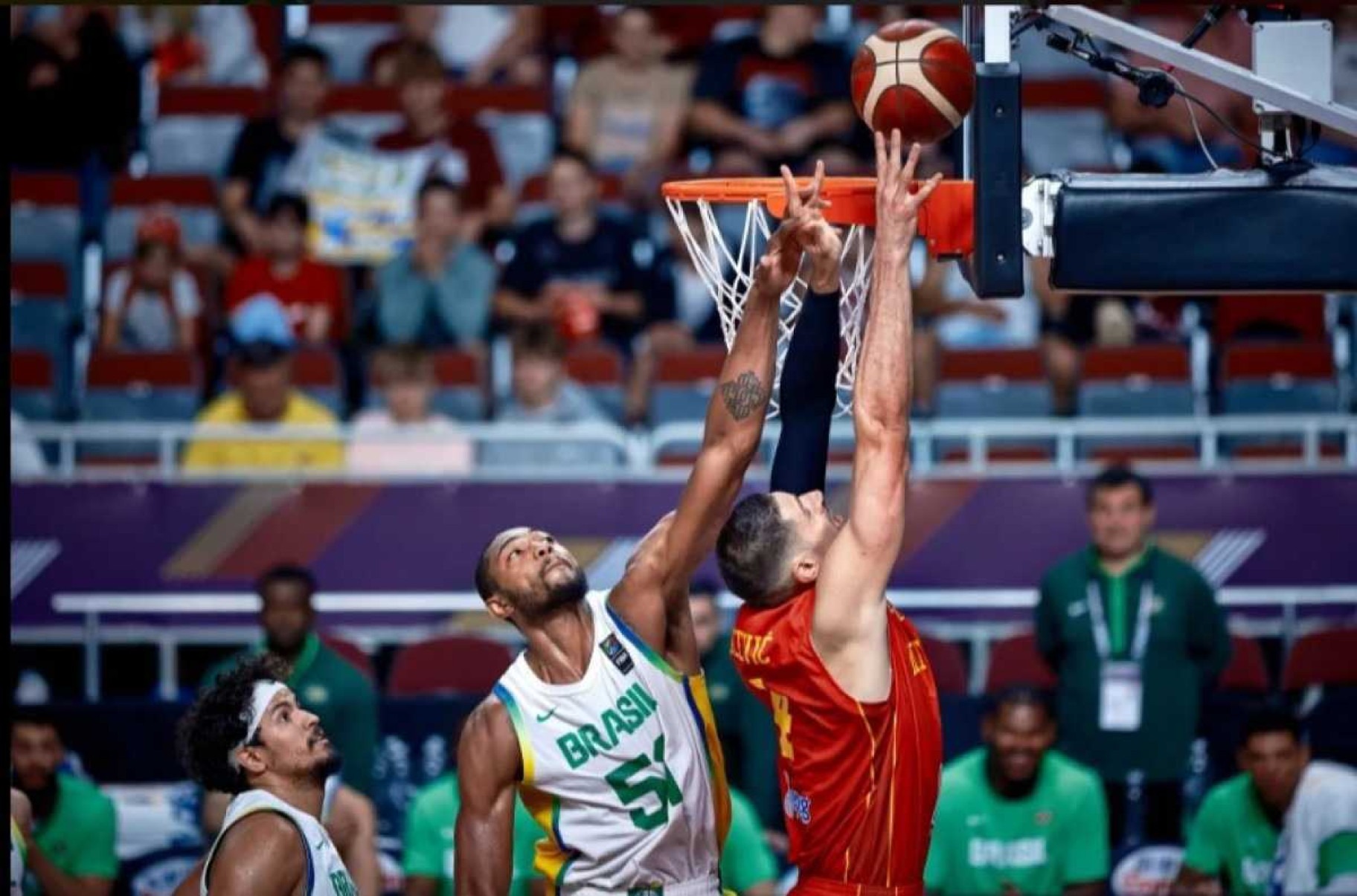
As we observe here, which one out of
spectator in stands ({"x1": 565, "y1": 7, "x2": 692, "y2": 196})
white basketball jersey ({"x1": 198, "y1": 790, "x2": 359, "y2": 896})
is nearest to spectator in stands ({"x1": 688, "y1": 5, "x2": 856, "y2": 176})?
spectator in stands ({"x1": 565, "y1": 7, "x2": 692, "y2": 196})

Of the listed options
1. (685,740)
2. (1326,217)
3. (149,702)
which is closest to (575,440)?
(149,702)

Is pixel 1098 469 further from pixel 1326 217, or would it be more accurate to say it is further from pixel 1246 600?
pixel 1326 217

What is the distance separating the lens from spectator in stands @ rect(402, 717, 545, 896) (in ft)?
28.6

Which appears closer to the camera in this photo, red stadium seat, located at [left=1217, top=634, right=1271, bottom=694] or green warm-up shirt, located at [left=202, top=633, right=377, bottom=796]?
green warm-up shirt, located at [left=202, top=633, right=377, bottom=796]

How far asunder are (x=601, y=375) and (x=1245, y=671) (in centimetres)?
337

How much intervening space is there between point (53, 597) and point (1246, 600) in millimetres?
5195

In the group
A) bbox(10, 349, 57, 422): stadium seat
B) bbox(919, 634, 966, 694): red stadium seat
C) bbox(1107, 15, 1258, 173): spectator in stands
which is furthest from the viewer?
bbox(1107, 15, 1258, 173): spectator in stands

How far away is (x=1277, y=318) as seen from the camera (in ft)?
37.3

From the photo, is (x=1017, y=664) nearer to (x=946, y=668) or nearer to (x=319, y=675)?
(x=946, y=668)

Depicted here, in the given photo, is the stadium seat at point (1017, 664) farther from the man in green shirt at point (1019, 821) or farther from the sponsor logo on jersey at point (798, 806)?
the sponsor logo on jersey at point (798, 806)

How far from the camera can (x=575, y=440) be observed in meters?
10.3

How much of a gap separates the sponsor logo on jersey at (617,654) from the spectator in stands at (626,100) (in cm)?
657

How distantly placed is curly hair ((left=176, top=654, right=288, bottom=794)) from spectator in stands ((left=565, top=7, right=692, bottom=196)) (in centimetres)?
683

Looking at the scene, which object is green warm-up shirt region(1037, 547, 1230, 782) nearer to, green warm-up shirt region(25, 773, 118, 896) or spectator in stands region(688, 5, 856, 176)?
spectator in stands region(688, 5, 856, 176)
